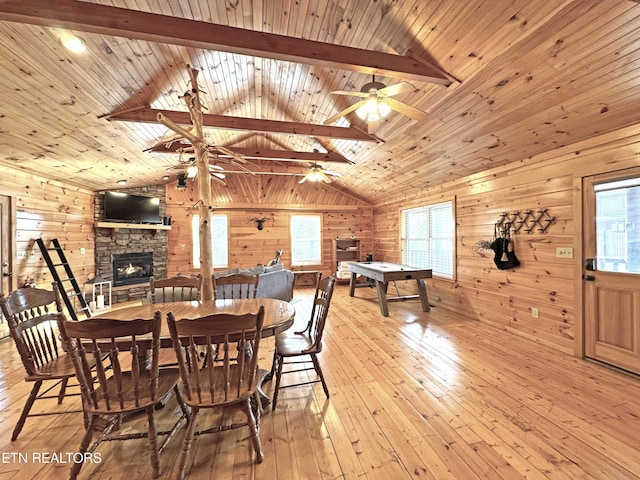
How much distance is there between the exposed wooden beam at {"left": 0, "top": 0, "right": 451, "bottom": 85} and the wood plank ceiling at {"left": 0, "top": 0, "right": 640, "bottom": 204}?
2cm

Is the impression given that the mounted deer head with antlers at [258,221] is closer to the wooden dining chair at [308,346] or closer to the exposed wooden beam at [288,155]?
the exposed wooden beam at [288,155]

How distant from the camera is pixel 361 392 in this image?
2.52m

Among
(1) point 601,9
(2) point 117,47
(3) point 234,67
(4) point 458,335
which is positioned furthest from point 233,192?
(1) point 601,9

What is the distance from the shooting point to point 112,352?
1560 millimetres

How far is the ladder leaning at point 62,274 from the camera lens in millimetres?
4491

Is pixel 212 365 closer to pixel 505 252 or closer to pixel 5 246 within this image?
pixel 505 252

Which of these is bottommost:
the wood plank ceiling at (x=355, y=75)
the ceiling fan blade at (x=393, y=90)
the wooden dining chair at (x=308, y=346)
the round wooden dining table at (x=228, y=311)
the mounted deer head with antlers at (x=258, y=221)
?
the wooden dining chair at (x=308, y=346)

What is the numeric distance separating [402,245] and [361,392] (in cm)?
517

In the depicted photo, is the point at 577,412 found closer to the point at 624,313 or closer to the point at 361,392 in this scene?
the point at 624,313

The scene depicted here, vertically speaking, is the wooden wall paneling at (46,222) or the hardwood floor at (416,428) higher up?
the wooden wall paneling at (46,222)

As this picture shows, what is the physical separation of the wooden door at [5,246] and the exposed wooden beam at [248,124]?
228cm

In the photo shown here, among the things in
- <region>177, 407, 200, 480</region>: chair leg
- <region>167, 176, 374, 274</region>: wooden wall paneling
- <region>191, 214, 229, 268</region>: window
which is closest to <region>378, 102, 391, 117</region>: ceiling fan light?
<region>177, 407, 200, 480</region>: chair leg

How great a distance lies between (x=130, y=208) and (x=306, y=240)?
456 cm

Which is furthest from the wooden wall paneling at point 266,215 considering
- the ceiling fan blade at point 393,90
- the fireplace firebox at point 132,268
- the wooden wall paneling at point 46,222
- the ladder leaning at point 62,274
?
the ceiling fan blade at point 393,90
